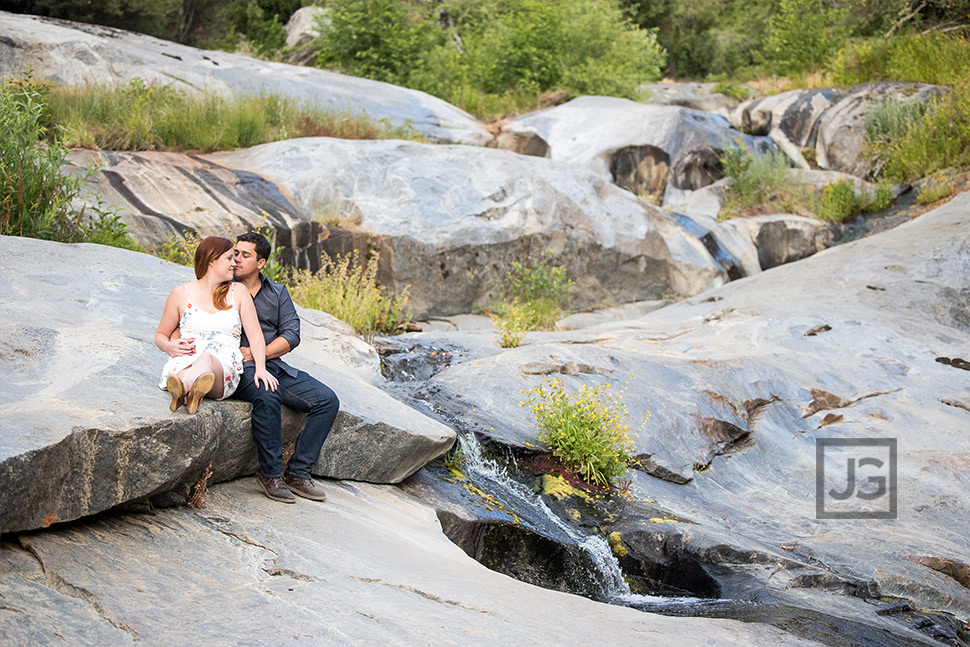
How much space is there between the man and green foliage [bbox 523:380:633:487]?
2.12 metres

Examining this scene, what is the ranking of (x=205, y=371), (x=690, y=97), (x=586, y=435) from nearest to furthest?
(x=205, y=371)
(x=586, y=435)
(x=690, y=97)

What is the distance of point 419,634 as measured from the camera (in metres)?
3.05

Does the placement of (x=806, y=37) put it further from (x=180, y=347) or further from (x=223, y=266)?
(x=180, y=347)

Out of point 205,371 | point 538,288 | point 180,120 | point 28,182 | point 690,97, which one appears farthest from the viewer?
point 690,97

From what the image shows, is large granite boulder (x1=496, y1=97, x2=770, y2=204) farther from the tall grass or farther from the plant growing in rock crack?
the plant growing in rock crack

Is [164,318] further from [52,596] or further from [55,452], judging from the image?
[52,596]

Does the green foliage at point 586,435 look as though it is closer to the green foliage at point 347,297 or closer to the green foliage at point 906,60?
the green foliage at point 347,297

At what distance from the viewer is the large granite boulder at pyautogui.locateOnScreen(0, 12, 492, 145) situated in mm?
11414

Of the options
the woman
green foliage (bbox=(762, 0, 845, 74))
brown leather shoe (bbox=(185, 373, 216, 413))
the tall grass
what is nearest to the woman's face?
the woman

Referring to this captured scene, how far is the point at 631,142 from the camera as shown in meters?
15.2

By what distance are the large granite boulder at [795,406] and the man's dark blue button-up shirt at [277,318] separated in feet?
6.33

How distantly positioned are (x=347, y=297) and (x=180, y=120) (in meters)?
4.06

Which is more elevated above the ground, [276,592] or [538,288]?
[538,288]

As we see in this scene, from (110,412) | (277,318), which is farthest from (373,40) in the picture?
(110,412)
